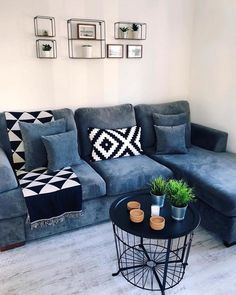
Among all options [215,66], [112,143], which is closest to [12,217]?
[112,143]

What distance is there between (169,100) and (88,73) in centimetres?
115

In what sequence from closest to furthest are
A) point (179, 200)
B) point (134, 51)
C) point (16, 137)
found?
point (179, 200), point (16, 137), point (134, 51)

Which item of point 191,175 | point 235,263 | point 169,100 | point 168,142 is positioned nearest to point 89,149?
point 168,142

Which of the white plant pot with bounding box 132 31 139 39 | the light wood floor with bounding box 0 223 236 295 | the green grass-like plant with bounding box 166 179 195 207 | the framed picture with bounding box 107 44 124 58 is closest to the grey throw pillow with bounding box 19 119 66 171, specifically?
the light wood floor with bounding box 0 223 236 295

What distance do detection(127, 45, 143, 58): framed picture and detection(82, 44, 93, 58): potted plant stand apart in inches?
18.5

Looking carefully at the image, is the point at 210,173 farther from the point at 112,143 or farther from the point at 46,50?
the point at 46,50

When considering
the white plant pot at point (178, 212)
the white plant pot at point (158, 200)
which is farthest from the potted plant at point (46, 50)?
the white plant pot at point (178, 212)

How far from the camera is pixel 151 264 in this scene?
1.98 m

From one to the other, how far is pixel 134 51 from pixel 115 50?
24cm

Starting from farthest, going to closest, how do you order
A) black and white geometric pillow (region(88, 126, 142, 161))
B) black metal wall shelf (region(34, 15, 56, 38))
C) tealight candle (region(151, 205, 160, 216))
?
1. black and white geometric pillow (region(88, 126, 142, 161))
2. black metal wall shelf (region(34, 15, 56, 38))
3. tealight candle (region(151, 205, 160, 216))

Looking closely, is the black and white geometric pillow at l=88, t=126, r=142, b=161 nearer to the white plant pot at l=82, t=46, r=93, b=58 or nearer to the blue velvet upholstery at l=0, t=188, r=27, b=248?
the white plant pot at l=82, t=46, r=93, b=58

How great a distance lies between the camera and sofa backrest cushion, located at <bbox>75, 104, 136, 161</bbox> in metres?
2.84

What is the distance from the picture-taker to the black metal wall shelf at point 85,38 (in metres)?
2.79

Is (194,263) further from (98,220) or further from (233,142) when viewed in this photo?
(233,142)
